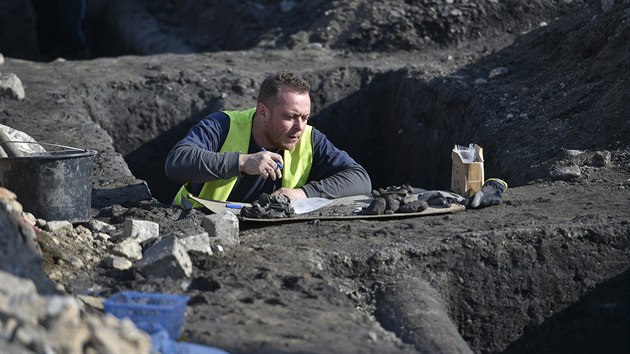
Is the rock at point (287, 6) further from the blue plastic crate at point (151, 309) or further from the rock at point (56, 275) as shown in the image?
the blue plastic crate at point (151, 309)

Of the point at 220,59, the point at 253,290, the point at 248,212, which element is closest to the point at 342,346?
the point at 253,290

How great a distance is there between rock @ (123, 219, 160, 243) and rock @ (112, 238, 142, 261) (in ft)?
0.43

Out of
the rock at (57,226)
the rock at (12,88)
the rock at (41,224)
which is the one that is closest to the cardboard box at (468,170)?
the rock at (57,226)

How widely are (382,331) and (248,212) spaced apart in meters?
1.59

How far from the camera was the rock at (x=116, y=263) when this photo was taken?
4.93 meters

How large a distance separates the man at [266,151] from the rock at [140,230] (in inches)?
32.8

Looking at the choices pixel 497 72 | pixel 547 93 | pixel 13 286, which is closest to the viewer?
pixel 13 286

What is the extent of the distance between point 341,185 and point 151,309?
8.87 feet

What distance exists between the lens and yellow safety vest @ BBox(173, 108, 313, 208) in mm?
6469

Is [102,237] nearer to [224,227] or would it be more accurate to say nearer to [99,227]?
[99,227]

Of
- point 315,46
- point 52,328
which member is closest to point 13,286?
point 52,328

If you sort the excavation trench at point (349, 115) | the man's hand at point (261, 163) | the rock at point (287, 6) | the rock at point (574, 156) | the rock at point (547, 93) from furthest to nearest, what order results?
the rock at point (287, 6) → the excavation trench at point (349, 115) → the rock at point (547, 93) → the rock at point (574, 156) → the man's hand at point (261, 163)

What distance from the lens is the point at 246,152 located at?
21.5 feet

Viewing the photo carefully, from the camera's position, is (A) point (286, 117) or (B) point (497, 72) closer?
(A) point (286, 117)
